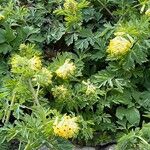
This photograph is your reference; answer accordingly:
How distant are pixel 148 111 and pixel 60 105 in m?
0.59

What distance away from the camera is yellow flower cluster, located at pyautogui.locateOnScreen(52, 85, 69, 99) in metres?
3.01

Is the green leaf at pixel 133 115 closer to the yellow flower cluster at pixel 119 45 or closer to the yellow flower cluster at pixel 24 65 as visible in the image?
the yellow flower cluster at pixel 119 45

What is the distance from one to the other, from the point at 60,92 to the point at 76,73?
0.26 meters

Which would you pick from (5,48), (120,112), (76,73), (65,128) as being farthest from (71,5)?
(65,128)

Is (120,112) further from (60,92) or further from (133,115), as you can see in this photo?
(60,92)

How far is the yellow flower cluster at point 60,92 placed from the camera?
9.87 ft

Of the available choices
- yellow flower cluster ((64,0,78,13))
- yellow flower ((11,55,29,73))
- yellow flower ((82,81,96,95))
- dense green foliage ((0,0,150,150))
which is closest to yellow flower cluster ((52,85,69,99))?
dense green foliage ((0,0,150,150))

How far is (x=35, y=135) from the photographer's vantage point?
2.79 metres

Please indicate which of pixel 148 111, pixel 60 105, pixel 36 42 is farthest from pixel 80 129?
pixel 36 42

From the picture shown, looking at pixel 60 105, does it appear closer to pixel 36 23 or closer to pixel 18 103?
pixel 18 103

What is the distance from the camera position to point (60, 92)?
3.01 meters

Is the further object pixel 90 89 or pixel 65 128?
pixel 90 89

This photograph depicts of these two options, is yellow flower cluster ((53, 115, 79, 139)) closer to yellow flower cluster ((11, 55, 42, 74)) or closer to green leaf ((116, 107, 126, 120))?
yellow flower cluster ((11, 55, 42, 74))

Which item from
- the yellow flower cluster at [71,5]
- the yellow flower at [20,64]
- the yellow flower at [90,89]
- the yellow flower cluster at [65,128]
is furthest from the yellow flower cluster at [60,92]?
the yellow flower cluster at [71,5]
